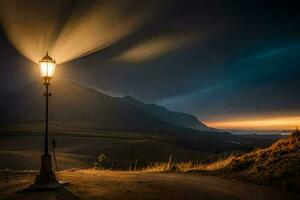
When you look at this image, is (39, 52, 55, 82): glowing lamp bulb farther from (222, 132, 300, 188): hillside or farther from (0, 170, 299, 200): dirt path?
(222, 132, 300, 188): hillside

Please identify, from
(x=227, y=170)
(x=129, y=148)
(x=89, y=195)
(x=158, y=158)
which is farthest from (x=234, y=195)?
(x=129, y=148)

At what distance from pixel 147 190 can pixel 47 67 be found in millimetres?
6054

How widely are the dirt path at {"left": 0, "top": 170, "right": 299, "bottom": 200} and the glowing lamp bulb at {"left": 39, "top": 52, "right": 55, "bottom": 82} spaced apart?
4.13 m

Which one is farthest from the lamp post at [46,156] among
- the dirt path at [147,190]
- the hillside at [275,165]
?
the hillside at [275,165]

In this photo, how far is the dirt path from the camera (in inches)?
464

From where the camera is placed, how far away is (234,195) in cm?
1283

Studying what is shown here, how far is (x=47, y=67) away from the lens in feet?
48.3

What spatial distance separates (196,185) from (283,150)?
20.1 ft

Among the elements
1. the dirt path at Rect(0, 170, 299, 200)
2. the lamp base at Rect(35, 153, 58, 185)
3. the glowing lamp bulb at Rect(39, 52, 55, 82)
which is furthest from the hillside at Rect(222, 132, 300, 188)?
the glowing lamp bulb at Rect(39, 52, 55, 82)

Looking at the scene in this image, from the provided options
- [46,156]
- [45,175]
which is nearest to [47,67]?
[46,156]

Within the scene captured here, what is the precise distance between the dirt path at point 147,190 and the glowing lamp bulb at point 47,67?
4127mm

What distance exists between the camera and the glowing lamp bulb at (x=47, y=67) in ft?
48.1

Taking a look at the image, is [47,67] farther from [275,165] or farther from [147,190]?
[275,165]

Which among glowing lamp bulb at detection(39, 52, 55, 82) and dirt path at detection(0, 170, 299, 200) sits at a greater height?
glowing lamp bulb at detection(39, 52, 55, 82)
